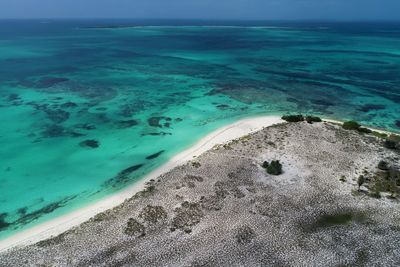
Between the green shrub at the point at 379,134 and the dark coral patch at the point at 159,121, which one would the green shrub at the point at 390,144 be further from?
the dark coral patch at the point at 159,121

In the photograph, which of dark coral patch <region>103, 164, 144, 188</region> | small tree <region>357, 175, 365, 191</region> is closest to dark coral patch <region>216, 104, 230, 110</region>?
dark coral patch <region>103, 164, 144, 188</region>

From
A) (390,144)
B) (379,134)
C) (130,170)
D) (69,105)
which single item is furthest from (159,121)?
(390,144)

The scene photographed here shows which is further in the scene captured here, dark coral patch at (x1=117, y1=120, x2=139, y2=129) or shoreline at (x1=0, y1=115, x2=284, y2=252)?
dark coral patch at (x1=117, y1=120, x2=139, y2=129)

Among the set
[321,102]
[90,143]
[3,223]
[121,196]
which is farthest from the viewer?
[321,102]

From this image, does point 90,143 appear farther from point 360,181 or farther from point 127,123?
point 360,181

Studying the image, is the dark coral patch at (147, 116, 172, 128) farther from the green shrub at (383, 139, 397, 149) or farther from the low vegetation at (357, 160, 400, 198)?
the green shrub at (383, 139, 397, 149)

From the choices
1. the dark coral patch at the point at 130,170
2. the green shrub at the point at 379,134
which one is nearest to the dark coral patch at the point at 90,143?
the dark coral patch at the point at 130,170

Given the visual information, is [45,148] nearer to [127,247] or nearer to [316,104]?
[127,247]
